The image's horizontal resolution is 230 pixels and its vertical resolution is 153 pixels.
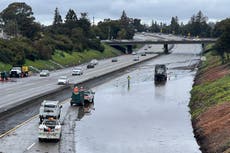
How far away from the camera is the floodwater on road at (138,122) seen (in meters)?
46.8

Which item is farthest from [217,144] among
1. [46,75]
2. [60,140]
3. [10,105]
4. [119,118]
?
[46,75]

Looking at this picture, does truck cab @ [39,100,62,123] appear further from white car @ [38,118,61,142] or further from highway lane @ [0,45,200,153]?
white car @ [38,118,61,142]

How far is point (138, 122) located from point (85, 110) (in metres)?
10.9

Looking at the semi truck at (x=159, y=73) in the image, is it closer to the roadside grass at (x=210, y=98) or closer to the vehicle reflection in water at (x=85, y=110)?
the roadside grass at (x=210, y=98)

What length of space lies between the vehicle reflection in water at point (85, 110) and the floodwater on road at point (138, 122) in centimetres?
54

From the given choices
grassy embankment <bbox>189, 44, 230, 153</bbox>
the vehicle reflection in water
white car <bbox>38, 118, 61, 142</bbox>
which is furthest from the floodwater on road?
white car <bbox>38, 118, 61, 142</bbox>

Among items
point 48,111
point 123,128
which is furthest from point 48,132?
point 123,128

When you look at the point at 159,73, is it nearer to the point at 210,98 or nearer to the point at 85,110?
the point at 210,98

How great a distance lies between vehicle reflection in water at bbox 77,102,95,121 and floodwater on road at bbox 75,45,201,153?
1.76 ft

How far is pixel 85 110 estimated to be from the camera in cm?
6925

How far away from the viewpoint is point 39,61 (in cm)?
15362

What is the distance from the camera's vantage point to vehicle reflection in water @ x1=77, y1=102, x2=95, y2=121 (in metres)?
64.3

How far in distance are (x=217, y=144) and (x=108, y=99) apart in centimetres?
4103

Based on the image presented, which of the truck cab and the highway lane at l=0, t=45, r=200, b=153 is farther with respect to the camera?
the truck cab
